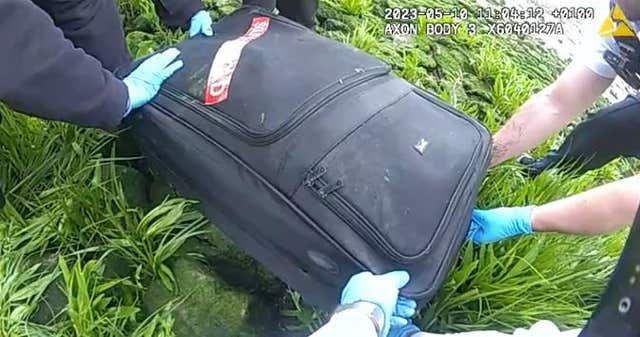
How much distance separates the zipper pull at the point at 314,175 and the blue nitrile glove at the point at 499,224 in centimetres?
46

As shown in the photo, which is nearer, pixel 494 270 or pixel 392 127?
pixel 392 127

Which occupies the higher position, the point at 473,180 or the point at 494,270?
the point at 473,180

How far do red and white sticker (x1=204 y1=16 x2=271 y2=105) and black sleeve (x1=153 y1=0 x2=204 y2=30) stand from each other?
1.22ft


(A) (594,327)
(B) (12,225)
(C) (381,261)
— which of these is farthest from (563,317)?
(B) (12,225)

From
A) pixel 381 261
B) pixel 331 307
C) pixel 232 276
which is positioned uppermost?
pixel 381 261

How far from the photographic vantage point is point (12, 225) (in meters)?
1.98

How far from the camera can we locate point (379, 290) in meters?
1.59

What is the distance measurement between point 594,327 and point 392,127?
0.78 meters

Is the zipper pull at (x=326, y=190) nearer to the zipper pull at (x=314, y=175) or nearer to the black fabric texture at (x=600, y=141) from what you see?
the zipper pull at (x=314, y=175)

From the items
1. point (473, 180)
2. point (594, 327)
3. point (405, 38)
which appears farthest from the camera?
point (405, 38)

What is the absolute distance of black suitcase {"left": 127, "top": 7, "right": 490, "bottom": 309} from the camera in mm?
1685

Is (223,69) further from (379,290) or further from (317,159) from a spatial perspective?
(379,290)

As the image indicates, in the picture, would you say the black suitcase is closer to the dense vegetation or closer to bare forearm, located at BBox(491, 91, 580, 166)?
the dense vegetation

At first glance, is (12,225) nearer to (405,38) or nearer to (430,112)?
(430,112)
